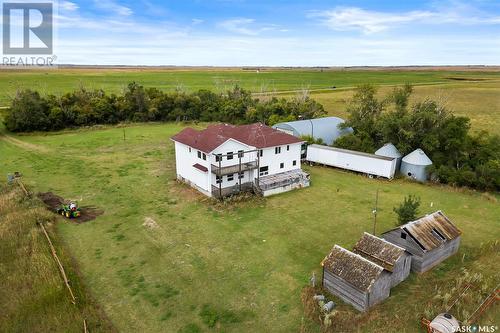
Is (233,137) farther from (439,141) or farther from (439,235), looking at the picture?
(439,141)

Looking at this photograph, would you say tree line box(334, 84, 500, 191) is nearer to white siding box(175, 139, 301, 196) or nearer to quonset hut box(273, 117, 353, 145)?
quonset hut box(273, 117, 353, 145)

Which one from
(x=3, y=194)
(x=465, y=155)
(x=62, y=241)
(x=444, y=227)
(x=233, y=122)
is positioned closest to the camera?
(x=444, y=227)

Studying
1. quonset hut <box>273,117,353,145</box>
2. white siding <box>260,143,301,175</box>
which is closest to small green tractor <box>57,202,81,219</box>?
white siding <box>260,143,301,175</box>

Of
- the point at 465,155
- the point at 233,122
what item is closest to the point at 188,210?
the point at 465,155

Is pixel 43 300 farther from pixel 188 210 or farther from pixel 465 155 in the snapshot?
pixel 465 155

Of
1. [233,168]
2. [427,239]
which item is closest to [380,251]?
[427,239]

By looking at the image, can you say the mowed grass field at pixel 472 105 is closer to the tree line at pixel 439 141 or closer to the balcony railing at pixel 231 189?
the tree line at pixel 439 141
